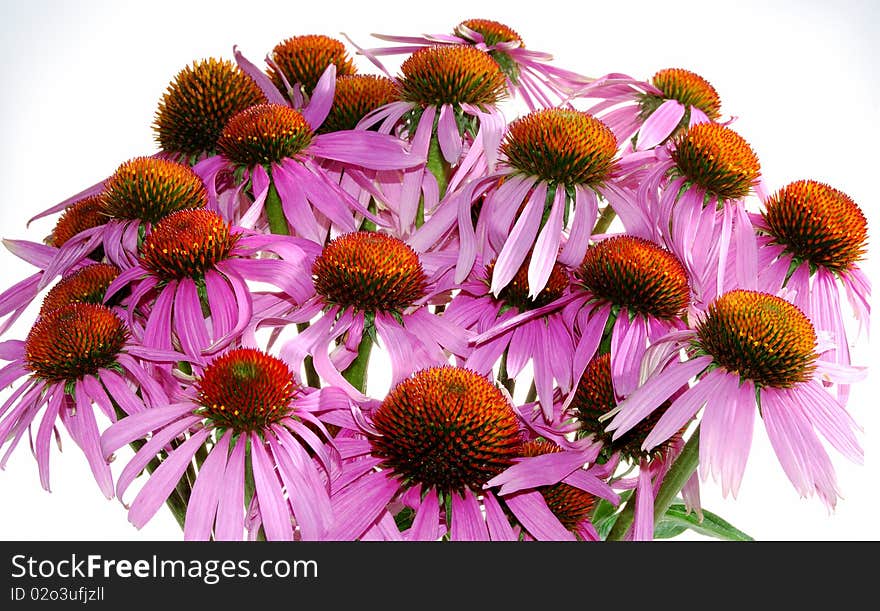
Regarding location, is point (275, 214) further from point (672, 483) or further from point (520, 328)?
point (672, 483)

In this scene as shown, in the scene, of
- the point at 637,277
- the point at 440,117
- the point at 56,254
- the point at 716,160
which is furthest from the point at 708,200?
the point at 56,254

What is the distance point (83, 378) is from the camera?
2.37ft

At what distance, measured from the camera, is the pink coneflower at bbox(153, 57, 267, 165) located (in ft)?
3.01

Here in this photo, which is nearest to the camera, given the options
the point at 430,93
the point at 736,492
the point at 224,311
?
the point at 736,492

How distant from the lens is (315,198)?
32.4 inches

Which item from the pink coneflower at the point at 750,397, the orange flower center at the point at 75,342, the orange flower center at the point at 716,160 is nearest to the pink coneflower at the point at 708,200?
the orange flower center at the point at 716,160

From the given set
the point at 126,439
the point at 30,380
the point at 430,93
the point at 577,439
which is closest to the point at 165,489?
the point at 126,439

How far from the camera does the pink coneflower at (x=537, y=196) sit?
750 mm

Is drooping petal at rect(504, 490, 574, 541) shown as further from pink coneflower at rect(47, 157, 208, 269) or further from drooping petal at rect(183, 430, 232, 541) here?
pink coneflower at rect(47, 157, 208, 269)

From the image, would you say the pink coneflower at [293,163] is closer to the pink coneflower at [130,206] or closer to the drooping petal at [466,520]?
the pink coneflower at [130,206]

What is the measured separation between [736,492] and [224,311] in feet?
1.24

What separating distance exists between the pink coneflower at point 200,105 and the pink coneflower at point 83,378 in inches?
9.7

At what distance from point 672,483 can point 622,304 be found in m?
0.14
